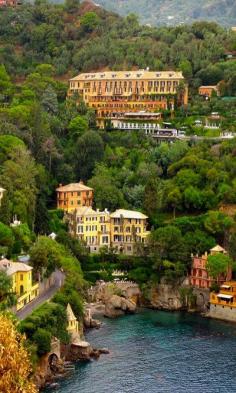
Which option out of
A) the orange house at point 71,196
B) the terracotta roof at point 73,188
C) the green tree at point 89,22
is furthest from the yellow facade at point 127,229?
the green tree at point 89,22

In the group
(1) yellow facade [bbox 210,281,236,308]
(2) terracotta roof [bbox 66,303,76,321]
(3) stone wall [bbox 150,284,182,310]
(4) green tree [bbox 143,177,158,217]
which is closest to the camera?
(2) terracotta roof [bbox 66,303,76,321]

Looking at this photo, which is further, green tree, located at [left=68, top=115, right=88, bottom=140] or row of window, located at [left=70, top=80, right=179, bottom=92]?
row of window, located at [left=70, top=80, right=179, bottom=92]

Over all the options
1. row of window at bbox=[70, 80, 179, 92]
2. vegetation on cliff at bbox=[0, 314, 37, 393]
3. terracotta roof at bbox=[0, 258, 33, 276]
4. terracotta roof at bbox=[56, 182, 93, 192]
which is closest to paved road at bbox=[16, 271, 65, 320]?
terracotta roof at bbox=[0, 258, 33, 276]

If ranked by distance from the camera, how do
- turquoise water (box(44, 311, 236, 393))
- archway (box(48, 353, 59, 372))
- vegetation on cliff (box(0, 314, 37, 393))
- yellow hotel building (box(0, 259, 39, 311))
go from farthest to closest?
yellow hotel building (box(0, 259, 39, 311)) < archway (box(48, 353, 59, 372)) < turquoise water (box(44, 311, 236, 393)) < vegetation on cliff (box(0, 314, 37, 393))

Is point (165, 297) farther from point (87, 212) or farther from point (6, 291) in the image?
point (6, 291)

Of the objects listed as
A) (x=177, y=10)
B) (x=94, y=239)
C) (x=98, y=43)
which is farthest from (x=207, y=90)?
(x=177, y=10)

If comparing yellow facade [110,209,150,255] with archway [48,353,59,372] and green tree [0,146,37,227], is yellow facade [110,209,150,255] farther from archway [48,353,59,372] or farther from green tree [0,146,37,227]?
archway [48,353,59,372]

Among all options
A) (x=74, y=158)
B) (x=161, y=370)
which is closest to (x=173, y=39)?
(x=74, y=158)
